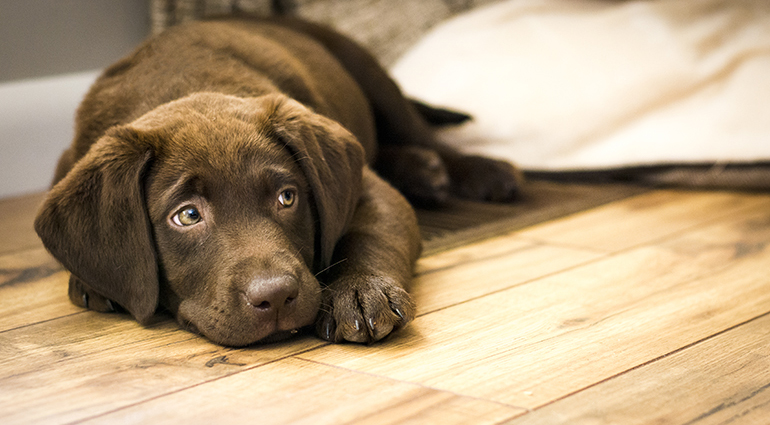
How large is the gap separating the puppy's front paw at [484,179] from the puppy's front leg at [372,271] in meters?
1.14

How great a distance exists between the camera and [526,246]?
299cm

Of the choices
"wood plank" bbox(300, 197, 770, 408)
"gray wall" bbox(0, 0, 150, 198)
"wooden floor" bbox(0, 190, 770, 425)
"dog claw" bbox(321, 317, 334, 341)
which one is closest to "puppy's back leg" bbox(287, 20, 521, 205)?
"wooden floor" bbox(0, 190, 770, 425)

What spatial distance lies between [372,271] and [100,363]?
2.44ft

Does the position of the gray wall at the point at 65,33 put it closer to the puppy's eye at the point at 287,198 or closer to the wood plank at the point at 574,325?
the puppy's eye at the point at 287,198

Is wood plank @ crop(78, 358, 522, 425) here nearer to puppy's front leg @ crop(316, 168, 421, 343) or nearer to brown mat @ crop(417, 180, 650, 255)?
puppy's front leg @ crop(316, 168, 421, 343)

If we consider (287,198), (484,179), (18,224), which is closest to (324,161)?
(287,198)

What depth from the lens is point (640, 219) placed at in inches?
131

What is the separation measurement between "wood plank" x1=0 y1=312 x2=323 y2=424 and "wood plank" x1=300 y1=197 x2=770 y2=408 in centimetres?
24

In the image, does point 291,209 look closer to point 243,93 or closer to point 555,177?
point 243,93

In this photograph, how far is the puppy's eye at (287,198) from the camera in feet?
7.24

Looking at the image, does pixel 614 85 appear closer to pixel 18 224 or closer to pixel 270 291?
pixel 270 291

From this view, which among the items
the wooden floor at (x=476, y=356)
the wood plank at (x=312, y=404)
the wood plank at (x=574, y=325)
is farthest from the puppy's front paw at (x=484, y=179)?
the wood plank at (x=312, y=404)

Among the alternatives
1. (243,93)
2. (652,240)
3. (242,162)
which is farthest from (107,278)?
(652,240)

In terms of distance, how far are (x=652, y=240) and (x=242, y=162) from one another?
5.43 ft
